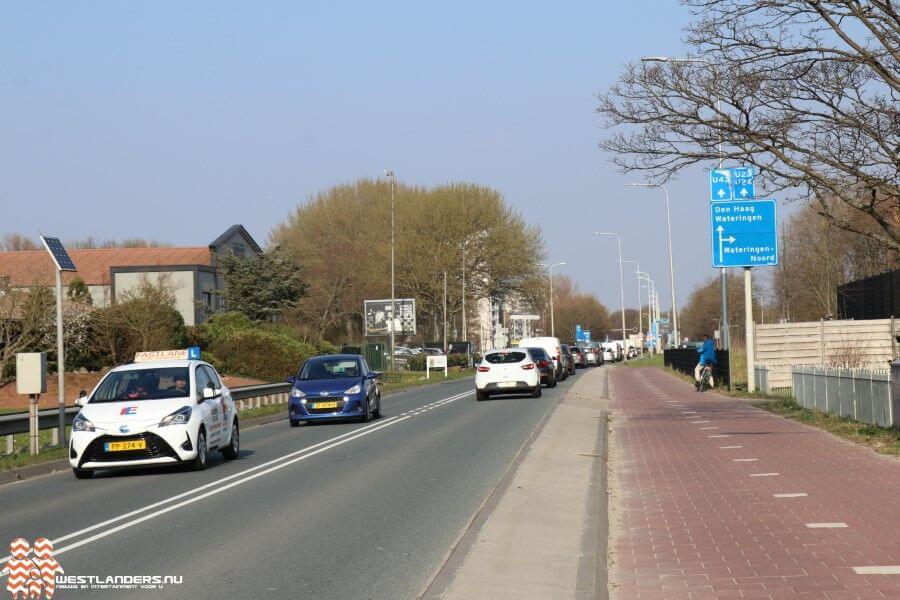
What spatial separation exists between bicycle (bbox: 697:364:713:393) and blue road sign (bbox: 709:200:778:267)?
5415mm

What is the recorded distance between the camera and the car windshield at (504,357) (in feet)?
115

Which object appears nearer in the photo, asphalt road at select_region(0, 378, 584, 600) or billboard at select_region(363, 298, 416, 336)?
asphalt road at select_region(0, 378, 584, 600)

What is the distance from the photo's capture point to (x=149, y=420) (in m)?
16.0

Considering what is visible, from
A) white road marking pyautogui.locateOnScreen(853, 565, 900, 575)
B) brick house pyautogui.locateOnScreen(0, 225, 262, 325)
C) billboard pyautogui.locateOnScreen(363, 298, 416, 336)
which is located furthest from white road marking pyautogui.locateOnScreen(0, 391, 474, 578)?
brick house pyautogui.locateOnScreen(0, 225, 262, 325)

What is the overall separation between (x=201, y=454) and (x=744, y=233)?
63.9 feet

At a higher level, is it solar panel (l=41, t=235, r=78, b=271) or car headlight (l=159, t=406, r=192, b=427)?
solar panel (l=41, t=235, r=78, b=271)

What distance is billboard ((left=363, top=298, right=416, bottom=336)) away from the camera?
222 ft

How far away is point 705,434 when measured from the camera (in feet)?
65.1

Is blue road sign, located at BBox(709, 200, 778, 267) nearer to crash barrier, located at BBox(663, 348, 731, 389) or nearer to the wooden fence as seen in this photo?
the wooden fence

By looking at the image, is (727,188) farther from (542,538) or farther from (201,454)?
(542,538)

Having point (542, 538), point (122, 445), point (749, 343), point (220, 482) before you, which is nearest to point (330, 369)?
point (122, 445)

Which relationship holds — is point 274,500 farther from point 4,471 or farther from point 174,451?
point 4,471

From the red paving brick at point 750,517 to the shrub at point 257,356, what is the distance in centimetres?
3202

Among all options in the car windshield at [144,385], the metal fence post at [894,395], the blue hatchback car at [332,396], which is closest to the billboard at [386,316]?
the blue hatchback car at [332,396]
